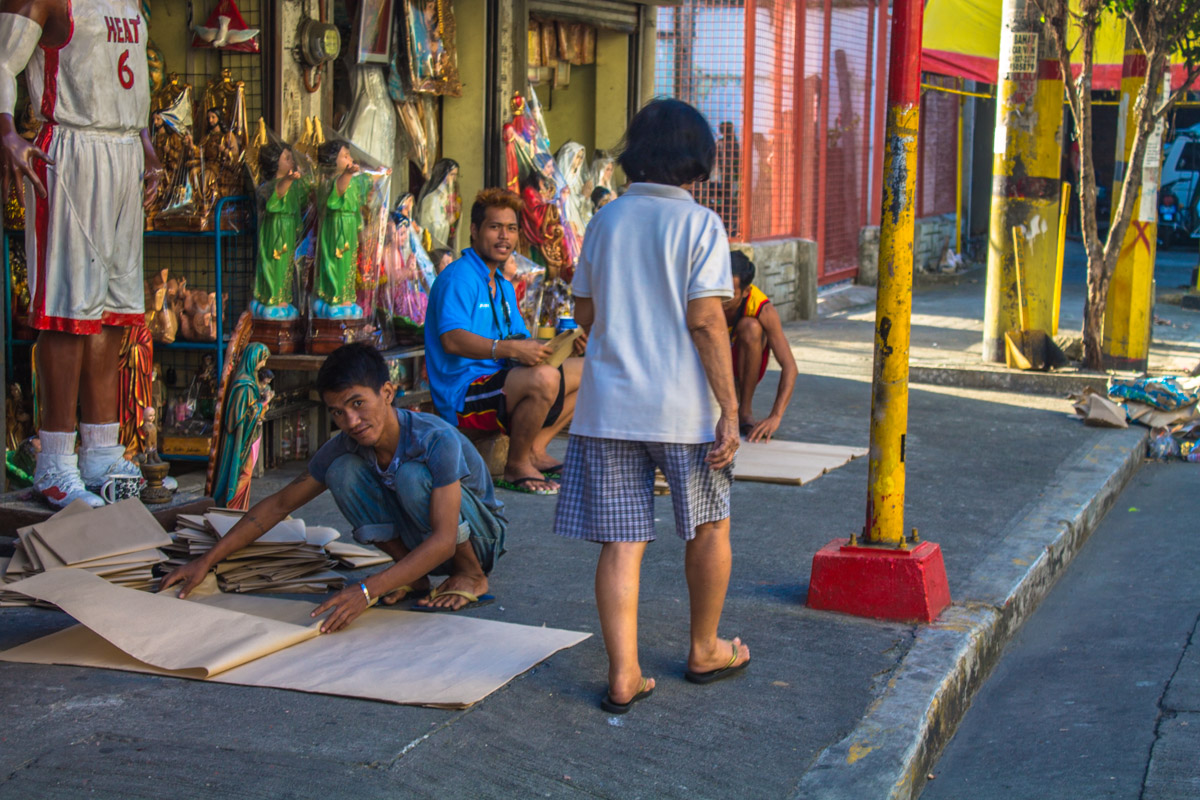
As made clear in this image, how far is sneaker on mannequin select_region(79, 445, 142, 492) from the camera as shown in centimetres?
466

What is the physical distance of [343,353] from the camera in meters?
3.56

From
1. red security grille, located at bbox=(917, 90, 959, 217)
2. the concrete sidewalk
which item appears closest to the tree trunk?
the concrete sidewalk

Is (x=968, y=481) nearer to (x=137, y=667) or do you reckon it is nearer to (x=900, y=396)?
(x=900, y=396)

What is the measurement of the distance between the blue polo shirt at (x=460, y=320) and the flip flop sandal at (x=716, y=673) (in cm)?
226

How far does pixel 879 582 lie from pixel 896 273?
95 cm

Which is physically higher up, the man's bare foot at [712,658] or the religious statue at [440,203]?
the religious statue at [440,203]

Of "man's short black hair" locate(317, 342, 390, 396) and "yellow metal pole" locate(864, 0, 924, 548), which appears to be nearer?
"man's short black hair" locate(317, 342, 390, 396)

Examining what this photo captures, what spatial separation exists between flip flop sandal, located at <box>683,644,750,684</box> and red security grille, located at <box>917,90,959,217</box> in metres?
15.8

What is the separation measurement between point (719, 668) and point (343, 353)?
4.35 feet

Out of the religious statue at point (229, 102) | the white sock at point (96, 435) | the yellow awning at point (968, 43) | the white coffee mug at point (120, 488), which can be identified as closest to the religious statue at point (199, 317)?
the religious statue at point (229, 102)

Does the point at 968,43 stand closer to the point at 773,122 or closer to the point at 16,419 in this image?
the point at 773,122

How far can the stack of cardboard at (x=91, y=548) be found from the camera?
389 cm

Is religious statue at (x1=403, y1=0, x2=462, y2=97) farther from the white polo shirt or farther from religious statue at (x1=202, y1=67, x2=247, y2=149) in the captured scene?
the white polo shirt

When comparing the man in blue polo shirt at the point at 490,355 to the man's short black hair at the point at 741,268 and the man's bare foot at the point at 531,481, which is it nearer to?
the man's bare foot at the point at 531,481
